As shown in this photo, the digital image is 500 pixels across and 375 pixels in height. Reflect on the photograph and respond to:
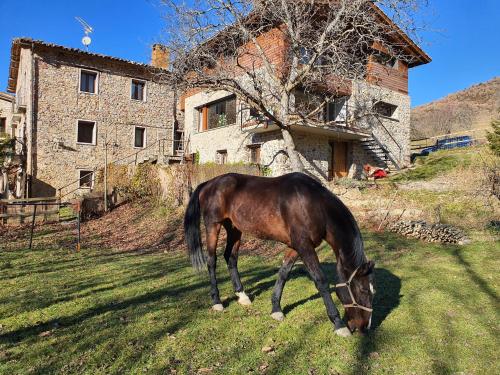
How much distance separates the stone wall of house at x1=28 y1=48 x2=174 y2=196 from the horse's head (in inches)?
889

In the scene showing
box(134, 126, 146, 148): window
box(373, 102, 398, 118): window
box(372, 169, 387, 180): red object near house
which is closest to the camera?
box(372, 169, 387, 180): red object near house

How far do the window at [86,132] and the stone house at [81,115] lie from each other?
62mm

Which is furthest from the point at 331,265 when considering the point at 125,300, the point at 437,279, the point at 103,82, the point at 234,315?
the point at 103,82

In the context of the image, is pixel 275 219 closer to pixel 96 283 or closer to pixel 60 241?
pixel 96 283

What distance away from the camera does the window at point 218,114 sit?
2334cm

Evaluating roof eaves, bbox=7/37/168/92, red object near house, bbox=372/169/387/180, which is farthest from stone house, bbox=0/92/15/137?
red object near house, bbox=372/169/387/180

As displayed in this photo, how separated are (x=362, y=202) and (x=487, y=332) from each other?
10.3 meters

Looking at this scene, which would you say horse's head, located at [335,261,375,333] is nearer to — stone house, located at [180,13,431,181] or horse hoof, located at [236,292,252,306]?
horse hoof, located at [236,292,252,306]

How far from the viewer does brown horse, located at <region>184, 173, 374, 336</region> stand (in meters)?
4.52

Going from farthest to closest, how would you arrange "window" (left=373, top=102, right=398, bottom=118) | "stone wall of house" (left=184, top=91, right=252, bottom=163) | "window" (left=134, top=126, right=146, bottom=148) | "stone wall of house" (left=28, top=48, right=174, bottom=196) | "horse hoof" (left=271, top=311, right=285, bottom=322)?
"window" (left=134, top=126, right=146, bottom=148)
"window" (left=373, top=102, right=398, bottom=118)
"stone wall of house" (left=28, top=48, right=174, bottom=196)
"stone wall of house" (left=184, top=91, right=252, bottom=163)
"horse hoof" (left=271, top=311, right=285, bottom=322)

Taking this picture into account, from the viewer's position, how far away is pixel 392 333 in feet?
15.0

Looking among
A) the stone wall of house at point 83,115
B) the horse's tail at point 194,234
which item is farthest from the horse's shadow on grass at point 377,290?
the stone wall of house at point 83,115

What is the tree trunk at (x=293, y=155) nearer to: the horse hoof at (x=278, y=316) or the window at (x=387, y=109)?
the horse hoof at (x=278, y=316)

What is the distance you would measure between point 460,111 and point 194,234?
55.5 m
